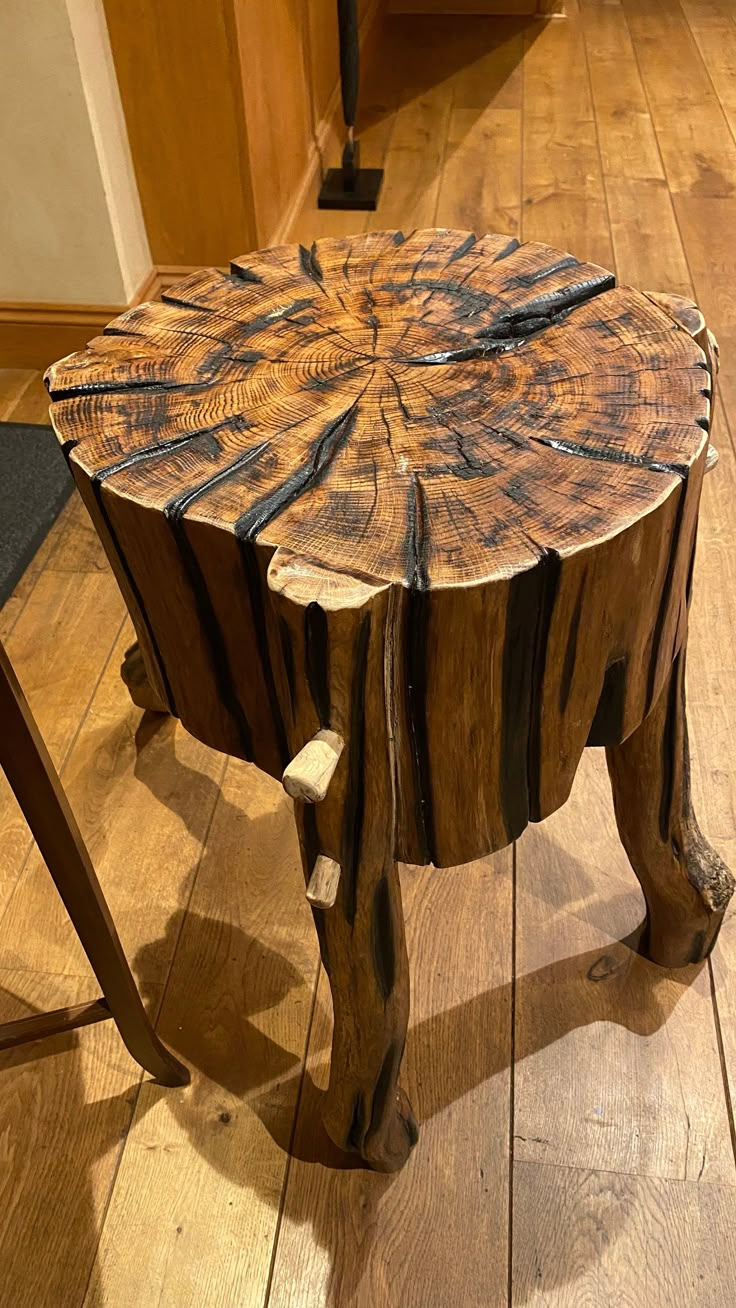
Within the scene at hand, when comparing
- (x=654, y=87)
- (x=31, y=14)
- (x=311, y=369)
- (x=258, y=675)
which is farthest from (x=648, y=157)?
(x=258, y=675)

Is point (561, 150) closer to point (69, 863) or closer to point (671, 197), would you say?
point (671, 197)

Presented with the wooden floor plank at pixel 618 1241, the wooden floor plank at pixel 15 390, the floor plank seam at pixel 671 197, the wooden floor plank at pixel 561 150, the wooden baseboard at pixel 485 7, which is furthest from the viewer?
the wooden baseboard at pixel 485 7

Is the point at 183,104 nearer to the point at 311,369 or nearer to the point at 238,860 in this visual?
the point at 311,369

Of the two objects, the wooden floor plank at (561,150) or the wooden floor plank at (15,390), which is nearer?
the wooden floor plank at (15,390)

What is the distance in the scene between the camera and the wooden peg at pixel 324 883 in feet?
2.38

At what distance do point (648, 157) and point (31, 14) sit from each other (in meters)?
1.74

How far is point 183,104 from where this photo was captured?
1910mm

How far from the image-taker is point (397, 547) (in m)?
0.73

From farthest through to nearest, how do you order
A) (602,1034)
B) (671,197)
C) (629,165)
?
1. (629,165)
2. (671,197)
3. (602,1034)

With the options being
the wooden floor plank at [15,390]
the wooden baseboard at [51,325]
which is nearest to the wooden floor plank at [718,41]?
the wooden baseboard at [51,325]

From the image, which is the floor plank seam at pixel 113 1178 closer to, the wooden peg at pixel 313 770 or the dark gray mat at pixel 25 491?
the wooden peg at pixel 313 770

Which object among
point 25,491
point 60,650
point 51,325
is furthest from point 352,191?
point 60,650

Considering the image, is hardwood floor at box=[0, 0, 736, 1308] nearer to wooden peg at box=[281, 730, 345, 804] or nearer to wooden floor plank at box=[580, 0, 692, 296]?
wooden peg at box=[281, 730, 345, 804]

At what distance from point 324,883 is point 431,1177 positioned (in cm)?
43
